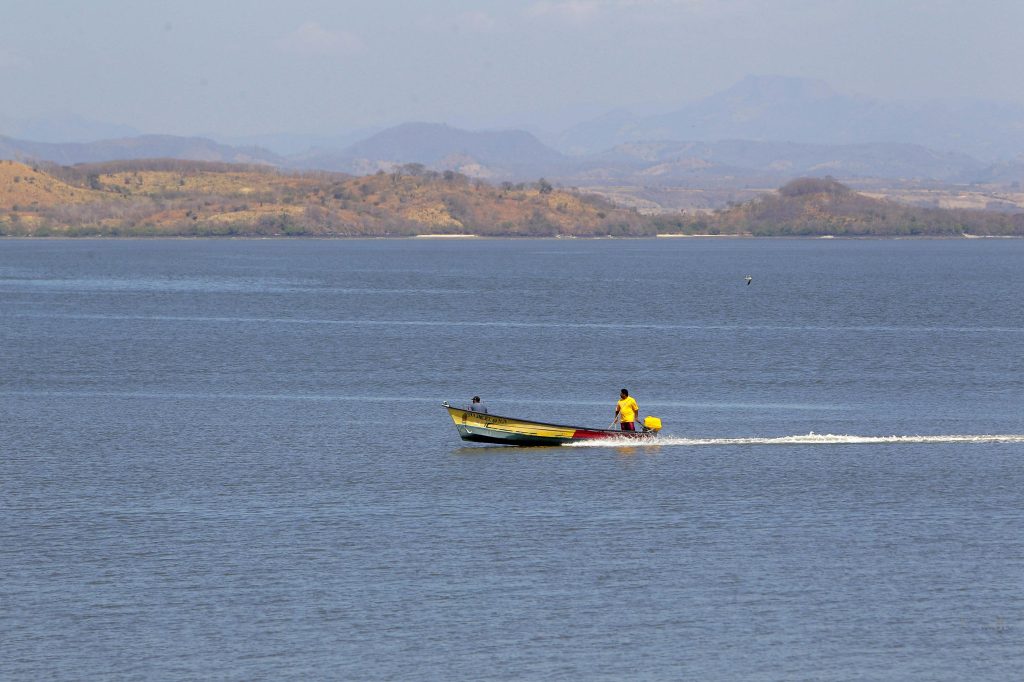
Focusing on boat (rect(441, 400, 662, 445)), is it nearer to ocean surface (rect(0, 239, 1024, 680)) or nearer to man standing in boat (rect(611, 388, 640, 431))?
man standing in boat (rect(611, 388, 640, 431))

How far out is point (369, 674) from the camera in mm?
33375

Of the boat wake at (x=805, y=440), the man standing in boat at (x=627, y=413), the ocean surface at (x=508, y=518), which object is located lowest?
the ocean surface at (x=508, y=518)

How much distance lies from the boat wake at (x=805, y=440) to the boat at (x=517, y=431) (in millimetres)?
251

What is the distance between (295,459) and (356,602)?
20.1 meters

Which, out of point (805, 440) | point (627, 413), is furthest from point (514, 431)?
point (805, 440)

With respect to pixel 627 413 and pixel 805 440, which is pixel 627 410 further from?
pixel 805 440

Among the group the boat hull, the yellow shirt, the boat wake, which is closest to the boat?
the boat hull

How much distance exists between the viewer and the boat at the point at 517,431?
198ft

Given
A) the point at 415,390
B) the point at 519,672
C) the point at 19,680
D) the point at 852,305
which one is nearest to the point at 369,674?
the point at 519,672

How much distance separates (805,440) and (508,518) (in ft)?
60.9

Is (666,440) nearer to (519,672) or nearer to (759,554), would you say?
(759,554)

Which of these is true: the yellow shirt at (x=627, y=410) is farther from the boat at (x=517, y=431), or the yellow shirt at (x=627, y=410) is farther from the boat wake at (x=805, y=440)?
the boat wake at (x=805, y=440)

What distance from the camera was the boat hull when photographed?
198 feet

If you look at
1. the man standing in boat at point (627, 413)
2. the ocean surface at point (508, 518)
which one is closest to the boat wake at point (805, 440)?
the ocean surface at point (508, 518)
